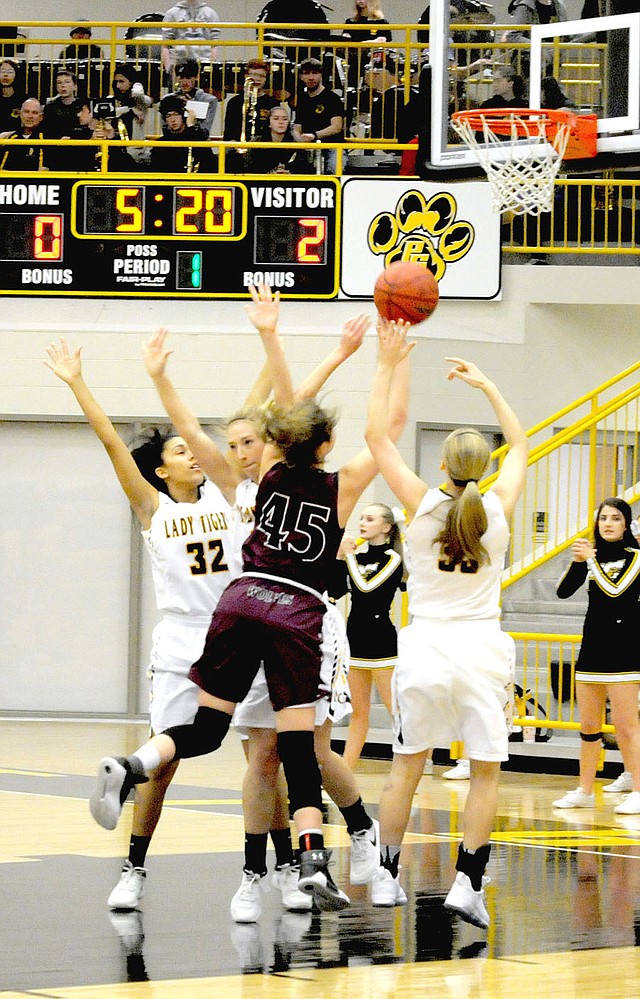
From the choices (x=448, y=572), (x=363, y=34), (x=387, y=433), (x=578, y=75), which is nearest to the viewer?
(x=448, y=572)

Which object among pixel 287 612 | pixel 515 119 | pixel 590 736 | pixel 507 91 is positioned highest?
pixel 507 91

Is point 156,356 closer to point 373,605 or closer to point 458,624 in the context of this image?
point 458,624

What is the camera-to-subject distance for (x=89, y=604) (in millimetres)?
15422

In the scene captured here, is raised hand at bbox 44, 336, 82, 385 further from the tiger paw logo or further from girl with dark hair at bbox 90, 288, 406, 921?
the tiger paw logo

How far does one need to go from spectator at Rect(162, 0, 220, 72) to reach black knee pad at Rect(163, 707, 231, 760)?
11826 mm

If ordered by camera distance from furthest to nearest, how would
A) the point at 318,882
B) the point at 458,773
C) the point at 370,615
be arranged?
the point at 458,773 < the point at 370,615 < the point at 318,882

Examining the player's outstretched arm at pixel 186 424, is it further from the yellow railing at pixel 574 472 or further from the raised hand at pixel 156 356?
the yellow railing at pixel 574 472

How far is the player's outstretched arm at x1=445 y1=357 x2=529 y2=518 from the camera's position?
605 cm

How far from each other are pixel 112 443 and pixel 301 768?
55.5 inches

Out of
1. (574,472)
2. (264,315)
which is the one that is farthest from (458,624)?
(574,472)

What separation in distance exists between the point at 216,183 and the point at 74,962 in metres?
10.5

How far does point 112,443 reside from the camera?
607 centimetres

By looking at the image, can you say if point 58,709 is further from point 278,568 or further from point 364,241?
point 278,568

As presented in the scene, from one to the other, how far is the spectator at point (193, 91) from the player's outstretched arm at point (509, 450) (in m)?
10.6
